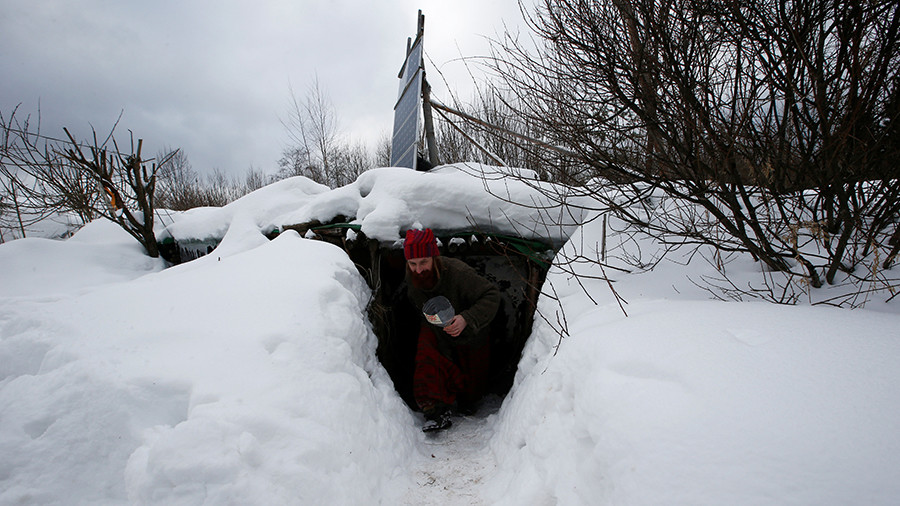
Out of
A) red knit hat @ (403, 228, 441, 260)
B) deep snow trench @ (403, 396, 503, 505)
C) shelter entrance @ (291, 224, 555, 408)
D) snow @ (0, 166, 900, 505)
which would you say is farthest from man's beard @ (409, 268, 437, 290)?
deep snow trench @ (403, 396, 503, 505)

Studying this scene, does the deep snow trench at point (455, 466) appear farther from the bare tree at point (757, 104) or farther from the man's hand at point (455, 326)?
the bare tree at point (757, 104)

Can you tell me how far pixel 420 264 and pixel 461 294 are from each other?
49 cm

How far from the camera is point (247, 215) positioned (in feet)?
15.3

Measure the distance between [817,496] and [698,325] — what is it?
2.83ft

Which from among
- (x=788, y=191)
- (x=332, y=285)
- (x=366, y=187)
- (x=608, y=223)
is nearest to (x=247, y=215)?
(x=366, y=187)

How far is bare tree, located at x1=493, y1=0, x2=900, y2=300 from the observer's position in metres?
1.70

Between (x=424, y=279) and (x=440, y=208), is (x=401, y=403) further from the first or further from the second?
(x=440, y=208)

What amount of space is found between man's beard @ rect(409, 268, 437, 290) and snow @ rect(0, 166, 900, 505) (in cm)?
61

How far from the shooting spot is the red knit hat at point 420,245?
302 cm

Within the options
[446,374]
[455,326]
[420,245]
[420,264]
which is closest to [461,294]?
[455,326]

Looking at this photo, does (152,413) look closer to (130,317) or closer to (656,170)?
(130,317)

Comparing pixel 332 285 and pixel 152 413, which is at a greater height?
pixel 332 285

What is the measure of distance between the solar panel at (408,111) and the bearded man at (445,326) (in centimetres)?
271

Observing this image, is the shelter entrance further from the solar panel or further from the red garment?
the solar panel
